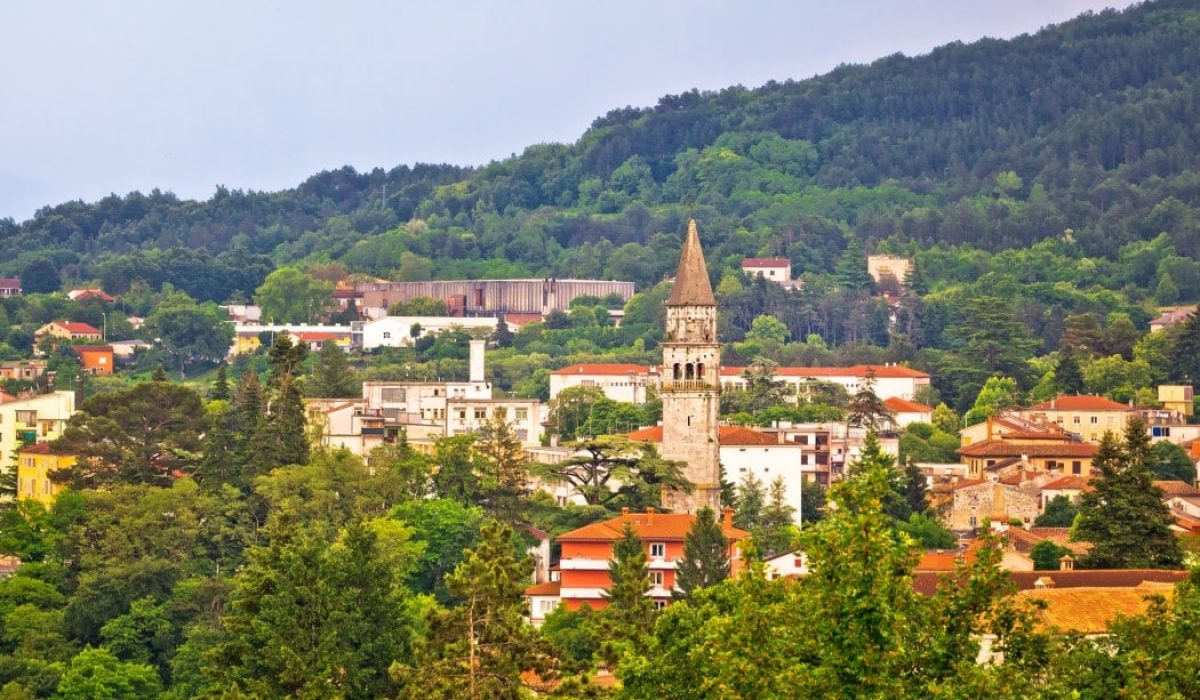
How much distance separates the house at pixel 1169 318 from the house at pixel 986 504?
4483cm

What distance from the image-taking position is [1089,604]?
43.8 metres

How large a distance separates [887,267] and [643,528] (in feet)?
389

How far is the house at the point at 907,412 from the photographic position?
104312 mm

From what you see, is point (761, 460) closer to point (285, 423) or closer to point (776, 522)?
point (776, 522)

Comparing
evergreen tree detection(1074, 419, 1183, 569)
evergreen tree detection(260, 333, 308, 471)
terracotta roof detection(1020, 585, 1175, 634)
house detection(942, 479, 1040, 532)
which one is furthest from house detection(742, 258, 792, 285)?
terracotta roof detection(1020, 585, 1175, 634)

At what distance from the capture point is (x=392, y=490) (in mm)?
72750

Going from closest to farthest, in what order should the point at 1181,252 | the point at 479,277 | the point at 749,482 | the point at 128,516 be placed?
the point at 128,516 < the point at 749,482 < the point at 1181,252 < the point at 479,277

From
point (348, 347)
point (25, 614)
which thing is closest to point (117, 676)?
point (25, 614)

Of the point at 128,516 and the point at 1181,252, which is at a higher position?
the point at 1181,252

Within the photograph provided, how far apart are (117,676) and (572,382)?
194 ft

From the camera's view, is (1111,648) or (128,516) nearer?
(1111,648)

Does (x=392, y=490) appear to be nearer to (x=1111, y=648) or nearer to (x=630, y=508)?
(x=630, y=508)

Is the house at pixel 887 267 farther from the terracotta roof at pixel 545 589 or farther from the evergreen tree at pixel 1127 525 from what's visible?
the evergreen tree at pixel 1127 525

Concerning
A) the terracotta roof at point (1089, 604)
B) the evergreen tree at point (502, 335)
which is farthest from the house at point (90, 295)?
the terracotta roof at point (1089, 604)
